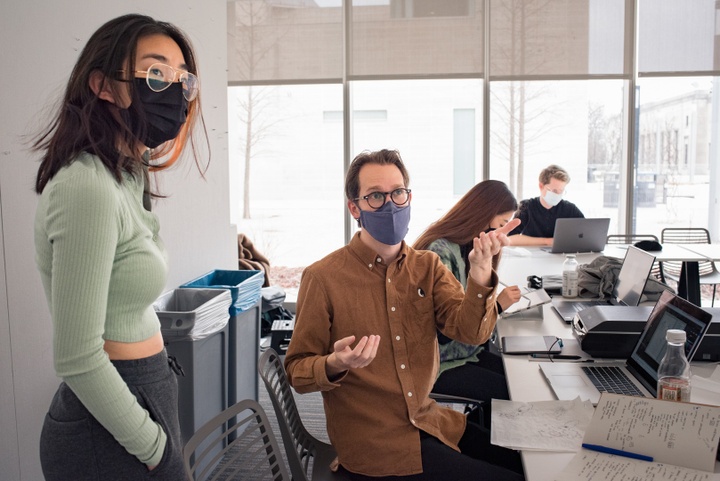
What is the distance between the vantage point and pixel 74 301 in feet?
3.99

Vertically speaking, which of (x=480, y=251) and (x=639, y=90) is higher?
(x=639, y=90)

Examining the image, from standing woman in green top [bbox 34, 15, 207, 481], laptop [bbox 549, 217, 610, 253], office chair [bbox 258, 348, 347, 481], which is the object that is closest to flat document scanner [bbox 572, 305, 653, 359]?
office chair [bbox 258, 348, 347, 481]

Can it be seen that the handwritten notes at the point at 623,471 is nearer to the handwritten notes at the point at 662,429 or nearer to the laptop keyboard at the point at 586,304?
the handwritten notes at the point at 662,429

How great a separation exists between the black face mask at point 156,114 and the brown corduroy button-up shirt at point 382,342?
691 millimetres

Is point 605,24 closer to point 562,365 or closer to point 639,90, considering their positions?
point 639,90

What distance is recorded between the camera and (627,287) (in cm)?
316

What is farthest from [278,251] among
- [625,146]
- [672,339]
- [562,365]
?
[672,339]

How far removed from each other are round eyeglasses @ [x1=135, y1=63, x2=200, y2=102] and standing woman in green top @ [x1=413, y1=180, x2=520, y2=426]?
5.09ft

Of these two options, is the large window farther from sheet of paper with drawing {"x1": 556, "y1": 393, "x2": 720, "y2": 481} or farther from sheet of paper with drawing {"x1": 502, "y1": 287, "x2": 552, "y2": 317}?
sheet of paper with drawing {"x1": 556, "y1": 393, "x2": 720, "y2": 481}

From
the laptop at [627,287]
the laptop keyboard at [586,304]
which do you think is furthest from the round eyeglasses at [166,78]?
the laptop keyboard at [586,304]

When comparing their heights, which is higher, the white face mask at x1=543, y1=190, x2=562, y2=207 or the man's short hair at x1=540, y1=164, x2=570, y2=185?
the man's short hair at x1=540, y1=164, x2=570, y2=185

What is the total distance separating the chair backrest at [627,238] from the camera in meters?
5.95

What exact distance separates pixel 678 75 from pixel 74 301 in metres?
6.14

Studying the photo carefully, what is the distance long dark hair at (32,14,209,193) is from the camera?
1.32 m
